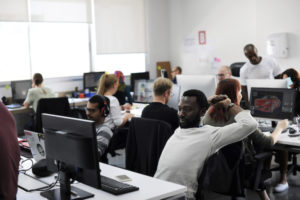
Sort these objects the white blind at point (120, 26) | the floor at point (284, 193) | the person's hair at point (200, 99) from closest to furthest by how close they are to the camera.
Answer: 1. the person's hair at point (200, 99)
2. the floor at point (284, 193)
3. the white blind at point (120, 26)

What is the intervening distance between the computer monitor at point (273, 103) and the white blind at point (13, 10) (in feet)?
14.7

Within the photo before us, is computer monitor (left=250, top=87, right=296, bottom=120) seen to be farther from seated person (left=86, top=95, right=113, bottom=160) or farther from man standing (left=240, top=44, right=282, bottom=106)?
man standing (left=240, top=44, right=282, bottom=106)

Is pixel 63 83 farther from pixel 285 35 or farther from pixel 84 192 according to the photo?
pixel 84 192

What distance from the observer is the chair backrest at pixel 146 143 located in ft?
10.2

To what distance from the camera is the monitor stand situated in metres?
2.19

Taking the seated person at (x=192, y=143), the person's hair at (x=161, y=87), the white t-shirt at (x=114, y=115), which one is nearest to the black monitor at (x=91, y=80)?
the white t-shirt at (x=114, y=115)

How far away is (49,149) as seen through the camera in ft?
7.37

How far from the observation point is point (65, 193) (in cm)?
220

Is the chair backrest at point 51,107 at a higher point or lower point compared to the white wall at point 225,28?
lower

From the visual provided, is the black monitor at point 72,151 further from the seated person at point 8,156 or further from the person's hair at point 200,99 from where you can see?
the person's hair at point 200,99

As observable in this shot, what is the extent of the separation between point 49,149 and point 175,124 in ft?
5.21

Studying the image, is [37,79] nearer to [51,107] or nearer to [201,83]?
[51,107]

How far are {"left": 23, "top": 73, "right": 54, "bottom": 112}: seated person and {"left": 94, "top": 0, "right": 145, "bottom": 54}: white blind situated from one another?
76.9 inches

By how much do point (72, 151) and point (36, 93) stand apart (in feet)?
14.7
